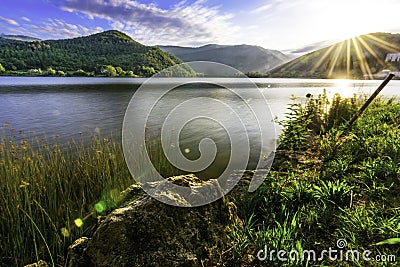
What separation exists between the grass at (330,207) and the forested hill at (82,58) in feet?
334

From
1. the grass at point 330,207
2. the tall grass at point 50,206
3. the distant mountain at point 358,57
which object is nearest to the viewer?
the grass at point 330,207

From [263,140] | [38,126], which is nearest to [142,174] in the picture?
[263,140]

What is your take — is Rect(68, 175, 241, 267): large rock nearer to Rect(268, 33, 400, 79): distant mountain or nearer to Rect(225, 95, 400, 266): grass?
Rect(225, 95, 400, 266): grass

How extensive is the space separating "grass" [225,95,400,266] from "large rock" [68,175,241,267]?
→ 331mm

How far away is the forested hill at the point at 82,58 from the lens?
9931 centimetres

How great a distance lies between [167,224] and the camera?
245cm

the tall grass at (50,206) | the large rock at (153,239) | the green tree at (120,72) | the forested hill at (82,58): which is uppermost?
the forested hill at (82,58)

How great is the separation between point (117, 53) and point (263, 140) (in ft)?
451

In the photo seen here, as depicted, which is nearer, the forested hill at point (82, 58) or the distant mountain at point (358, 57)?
the distant mountain at point (358, 57)

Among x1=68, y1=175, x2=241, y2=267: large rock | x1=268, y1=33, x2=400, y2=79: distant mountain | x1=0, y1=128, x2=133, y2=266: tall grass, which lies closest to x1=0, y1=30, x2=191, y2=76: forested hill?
x1=268, y1=33, x2=400, y2=79: distant mountain

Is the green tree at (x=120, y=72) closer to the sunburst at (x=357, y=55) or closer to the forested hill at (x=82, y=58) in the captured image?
the forested hill at (x=82, y=58)

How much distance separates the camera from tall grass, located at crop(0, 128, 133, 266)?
3.51 m

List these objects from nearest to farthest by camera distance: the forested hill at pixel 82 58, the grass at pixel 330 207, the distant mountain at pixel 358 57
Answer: the grass at pixel 330 207, the distant mountain at pixel 358 57, the forested hill at pixel 82 58

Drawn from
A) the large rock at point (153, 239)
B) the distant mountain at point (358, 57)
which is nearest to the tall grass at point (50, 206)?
the large rock at point (153, 239)
